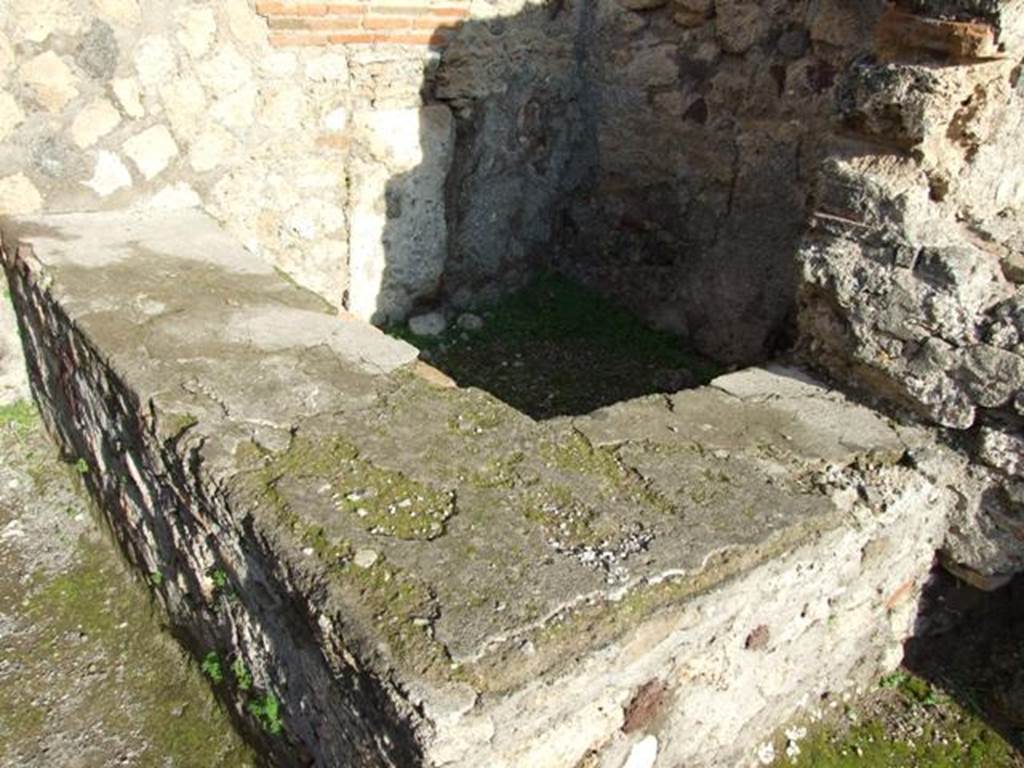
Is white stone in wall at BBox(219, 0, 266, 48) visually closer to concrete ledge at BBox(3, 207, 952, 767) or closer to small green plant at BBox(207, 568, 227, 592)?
concrete ledge at BBox(3, 207, 952, 767)

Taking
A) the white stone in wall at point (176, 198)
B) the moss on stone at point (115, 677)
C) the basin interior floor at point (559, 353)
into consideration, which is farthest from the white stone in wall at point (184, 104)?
the moss on stone at point (115, 677)

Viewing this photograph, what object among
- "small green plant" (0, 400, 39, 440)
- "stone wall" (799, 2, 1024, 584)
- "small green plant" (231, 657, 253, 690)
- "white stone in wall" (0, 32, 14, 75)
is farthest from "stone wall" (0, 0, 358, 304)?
"stone wall" (799, 2, 1024, 584)

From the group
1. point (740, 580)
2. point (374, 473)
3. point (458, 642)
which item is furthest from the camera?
point (374, 473)

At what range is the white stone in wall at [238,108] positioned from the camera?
3.33m

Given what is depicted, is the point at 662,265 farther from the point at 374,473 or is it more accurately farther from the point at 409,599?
the point at 409,599

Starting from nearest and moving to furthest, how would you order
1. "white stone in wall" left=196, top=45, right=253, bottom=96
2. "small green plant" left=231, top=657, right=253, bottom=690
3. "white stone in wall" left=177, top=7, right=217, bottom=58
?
"small green plant" left=231, top=657, right=253, bottom=690, "white stone in wall" left=177, top=7, right=217, bottom=58, "white stone in wall" left=196, top=45, right=253, bottom=96

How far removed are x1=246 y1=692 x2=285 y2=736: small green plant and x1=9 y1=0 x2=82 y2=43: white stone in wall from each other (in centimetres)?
212

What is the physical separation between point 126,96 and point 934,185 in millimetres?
2467

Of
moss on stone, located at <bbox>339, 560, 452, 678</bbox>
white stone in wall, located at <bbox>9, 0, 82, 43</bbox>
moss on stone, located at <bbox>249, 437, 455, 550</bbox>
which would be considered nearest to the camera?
moss on stone, located at <bbox>339, 560, 452, 678</bbox>

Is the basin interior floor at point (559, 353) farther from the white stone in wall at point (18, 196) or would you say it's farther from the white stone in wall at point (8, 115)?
the white stone in wall at point (8, 115)

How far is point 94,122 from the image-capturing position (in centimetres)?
306

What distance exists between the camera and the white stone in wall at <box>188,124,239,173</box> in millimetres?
3322

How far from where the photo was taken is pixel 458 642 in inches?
58.7

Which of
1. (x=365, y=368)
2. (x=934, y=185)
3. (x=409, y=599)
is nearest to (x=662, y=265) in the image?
(x=934, y=185)
